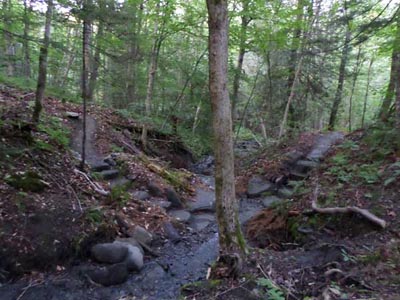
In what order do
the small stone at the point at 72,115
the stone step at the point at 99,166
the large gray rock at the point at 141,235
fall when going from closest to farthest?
1. the large gray rock at the point at 141,235
2. the stone step at the point at 99,166
3. the small stone at the point at 72,115

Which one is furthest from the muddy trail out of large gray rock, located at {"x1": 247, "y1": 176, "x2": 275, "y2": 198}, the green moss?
the green moss

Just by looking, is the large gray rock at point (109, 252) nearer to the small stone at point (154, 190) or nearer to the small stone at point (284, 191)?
the small stone at point (154, 190)

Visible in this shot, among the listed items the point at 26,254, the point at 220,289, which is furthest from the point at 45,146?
the point at 220,289

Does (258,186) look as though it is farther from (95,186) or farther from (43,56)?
(43,56)

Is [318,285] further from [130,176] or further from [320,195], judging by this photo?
[130,176]

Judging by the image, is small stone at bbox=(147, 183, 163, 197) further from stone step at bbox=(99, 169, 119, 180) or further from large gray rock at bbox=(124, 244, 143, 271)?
large gray rock at bbox=(124, 244, 143, 271)

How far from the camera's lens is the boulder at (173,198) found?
320 inches

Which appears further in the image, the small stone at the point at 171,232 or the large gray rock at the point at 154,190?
the large gray rock at the point at 154,190

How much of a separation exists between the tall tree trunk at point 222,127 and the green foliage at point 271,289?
0.58 metres

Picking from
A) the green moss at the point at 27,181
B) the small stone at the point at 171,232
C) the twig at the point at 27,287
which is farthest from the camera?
the small stone at the point at 171,232

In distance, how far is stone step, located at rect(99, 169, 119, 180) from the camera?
7848mm

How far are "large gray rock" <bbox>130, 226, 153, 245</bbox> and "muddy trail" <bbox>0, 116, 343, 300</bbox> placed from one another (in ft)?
0.50

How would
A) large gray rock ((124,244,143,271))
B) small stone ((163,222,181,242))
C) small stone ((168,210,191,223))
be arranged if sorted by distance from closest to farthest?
large gray rock ((124,244,143,271)), small stone ((163,222,181,242)), small stone ((168,210,191,223))

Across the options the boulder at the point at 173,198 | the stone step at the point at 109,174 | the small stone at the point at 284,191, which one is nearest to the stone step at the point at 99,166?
the stone step at the point at 109,174
